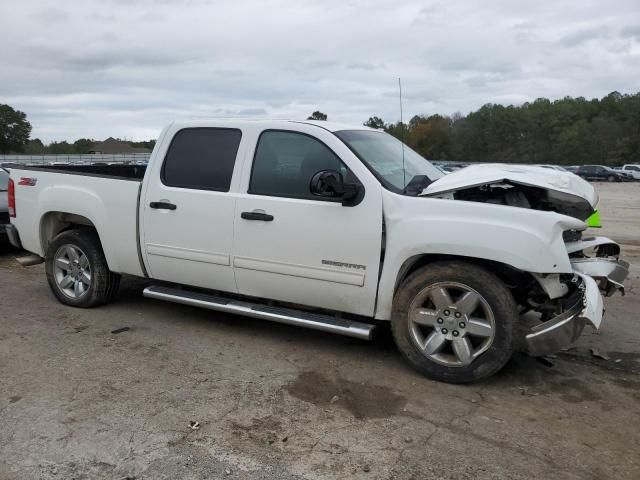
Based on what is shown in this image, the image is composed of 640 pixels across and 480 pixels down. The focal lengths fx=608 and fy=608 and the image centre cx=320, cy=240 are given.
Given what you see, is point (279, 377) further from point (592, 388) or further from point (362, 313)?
point (592, 388)

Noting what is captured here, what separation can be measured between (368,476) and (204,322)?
2970mm

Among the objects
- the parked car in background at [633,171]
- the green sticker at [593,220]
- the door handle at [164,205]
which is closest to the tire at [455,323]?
the green sticker at [593,220]

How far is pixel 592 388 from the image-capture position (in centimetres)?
428

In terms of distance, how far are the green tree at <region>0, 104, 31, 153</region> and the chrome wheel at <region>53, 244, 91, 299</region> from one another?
94644mm

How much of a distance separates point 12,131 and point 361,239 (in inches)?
3889

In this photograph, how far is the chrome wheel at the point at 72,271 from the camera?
608cm

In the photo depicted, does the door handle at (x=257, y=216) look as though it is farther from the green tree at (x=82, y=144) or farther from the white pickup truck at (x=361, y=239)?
the green tree at (x=82, y=144)

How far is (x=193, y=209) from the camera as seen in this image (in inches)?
202

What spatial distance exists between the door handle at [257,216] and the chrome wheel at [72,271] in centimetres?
206

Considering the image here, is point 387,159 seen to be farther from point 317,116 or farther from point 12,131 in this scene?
point 12,131

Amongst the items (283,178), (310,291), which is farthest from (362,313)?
(283,178)

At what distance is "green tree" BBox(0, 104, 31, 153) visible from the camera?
89625 mm

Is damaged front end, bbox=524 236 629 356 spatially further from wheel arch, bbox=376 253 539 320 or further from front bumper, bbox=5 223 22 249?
front bumper, bbox=5 223 22 249

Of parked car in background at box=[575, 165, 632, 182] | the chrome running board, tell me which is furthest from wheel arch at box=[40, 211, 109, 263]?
parked car in background at box=[575, 165, 632, 182]
